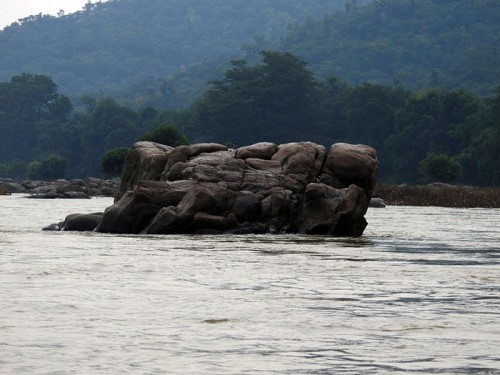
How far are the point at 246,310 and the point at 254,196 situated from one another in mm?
21563

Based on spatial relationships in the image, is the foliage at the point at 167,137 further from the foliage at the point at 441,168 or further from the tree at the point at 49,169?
the tree at the point at 49,169

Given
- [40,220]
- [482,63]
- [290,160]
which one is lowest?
[40,220]

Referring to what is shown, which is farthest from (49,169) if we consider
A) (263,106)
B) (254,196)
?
(254,196)

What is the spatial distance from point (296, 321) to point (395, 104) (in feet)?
466

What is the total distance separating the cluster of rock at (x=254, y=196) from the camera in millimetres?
35125

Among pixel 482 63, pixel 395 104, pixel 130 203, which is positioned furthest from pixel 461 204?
pixel 482 63

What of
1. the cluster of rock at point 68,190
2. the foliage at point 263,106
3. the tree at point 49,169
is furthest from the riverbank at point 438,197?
the tree at point 49,169

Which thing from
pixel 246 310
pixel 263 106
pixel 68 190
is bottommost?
pixel 68 190

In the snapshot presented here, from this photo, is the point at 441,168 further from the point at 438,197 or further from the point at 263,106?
the point at 263,106

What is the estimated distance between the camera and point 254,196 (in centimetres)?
3644

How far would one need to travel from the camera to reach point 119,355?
1121 cm

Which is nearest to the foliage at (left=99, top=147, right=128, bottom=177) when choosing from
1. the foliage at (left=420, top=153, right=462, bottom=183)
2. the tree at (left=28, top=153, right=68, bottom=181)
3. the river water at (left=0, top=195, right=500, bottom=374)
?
the foliage at (left=420, top=153, right=462, bottom=183)

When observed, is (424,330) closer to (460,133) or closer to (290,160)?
(290,160)

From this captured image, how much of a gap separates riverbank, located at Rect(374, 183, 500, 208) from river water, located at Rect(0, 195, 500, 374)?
4624 centimetres
